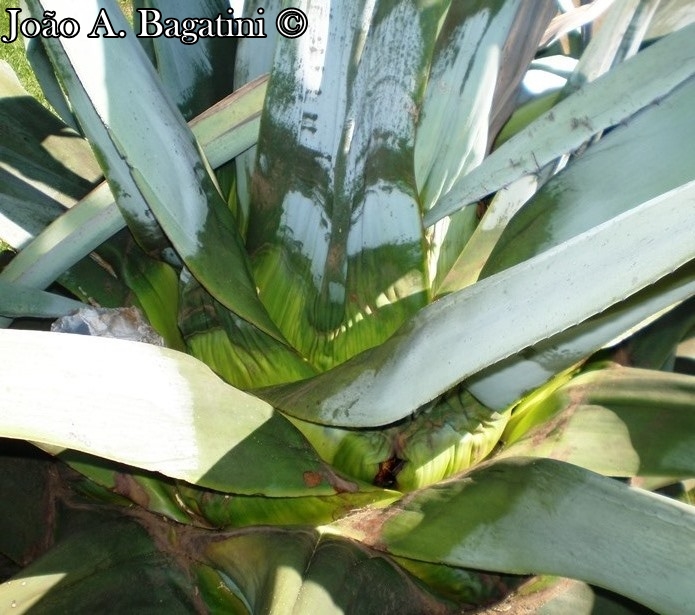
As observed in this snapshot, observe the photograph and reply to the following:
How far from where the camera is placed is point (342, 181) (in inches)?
22.6

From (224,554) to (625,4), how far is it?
1.53ft

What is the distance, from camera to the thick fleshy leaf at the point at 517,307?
341 mm

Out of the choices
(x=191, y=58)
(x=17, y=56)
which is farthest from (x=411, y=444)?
(x=17, y=56)

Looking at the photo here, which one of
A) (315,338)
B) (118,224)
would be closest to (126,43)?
(118,224)

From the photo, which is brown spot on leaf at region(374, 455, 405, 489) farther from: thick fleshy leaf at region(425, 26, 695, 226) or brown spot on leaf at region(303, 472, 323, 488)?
thick fleshy leaf at region(425, 26, 695, 226)

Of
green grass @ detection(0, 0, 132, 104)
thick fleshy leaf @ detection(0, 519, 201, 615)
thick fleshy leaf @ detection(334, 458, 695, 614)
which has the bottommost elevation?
thick fleshy leaf @ detection(334, 458, 695, 614)

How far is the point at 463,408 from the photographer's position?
57cm

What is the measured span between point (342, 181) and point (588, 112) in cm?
17

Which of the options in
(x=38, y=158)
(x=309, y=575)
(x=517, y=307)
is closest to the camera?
(x=517, y=307)

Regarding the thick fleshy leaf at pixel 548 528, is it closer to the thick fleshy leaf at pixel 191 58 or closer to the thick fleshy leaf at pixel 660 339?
the thick fleshy leaf at pixel 660 339

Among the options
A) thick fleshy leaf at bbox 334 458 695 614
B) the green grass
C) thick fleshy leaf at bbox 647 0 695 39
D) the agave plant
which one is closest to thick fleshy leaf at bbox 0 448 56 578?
the agave plant

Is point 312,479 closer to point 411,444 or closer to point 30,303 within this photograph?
point 411,444

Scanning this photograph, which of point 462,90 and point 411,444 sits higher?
point 462,90

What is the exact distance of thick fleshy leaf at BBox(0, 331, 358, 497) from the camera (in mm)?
364
